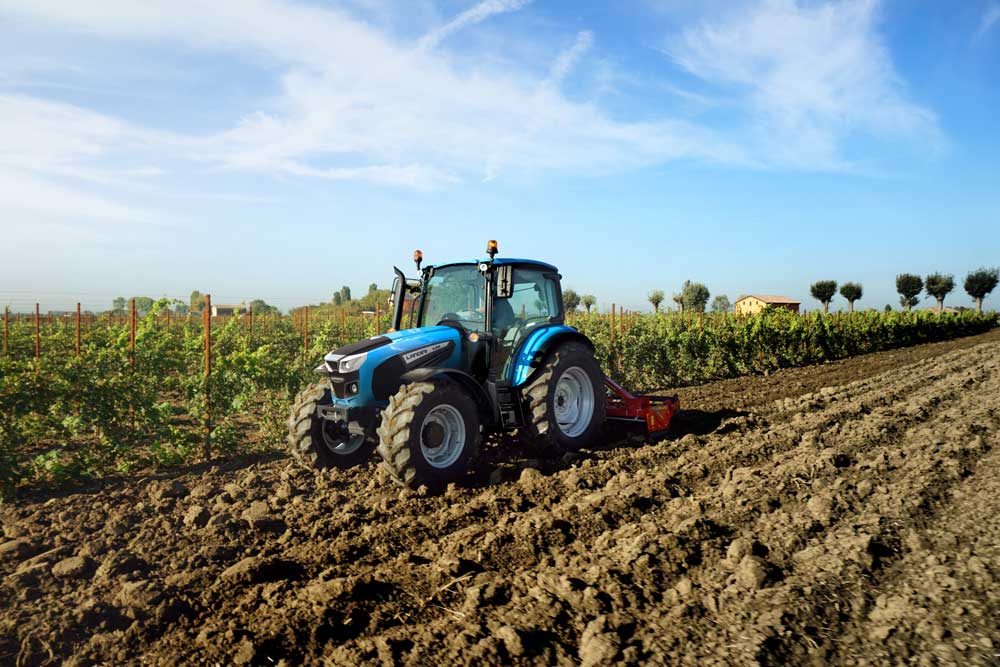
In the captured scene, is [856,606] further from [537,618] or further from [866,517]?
[537,618]

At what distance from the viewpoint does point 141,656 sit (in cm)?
301

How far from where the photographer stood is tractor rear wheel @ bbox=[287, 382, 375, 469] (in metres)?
5.59

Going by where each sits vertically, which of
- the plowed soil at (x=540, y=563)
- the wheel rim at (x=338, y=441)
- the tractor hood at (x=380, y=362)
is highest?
the tractor hood at (x=380, y=362)

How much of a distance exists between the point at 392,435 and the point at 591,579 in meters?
1.98

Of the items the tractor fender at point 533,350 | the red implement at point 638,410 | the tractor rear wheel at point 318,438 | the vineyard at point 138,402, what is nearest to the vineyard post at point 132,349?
the vineyard at point 138,402

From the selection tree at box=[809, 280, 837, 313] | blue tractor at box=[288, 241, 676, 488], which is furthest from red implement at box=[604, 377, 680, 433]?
tree at box=[809, 280, 837, 313]

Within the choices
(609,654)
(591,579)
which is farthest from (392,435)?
(609,654)

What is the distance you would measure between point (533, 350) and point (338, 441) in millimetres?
1920

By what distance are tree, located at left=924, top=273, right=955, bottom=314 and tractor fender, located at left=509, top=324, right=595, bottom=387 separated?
236 ft

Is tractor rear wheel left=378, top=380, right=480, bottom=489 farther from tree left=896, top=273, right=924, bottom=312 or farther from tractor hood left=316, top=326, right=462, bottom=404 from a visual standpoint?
tree left=896, top=273, right=924, bottom=312

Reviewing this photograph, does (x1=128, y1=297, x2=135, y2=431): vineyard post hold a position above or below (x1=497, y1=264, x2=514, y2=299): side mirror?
below

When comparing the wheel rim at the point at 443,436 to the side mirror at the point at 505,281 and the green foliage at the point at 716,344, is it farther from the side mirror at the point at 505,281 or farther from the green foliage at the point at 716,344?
the green foliage at the point at 716,344

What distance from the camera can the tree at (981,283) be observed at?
65.0m

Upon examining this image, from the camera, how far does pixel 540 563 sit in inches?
152
